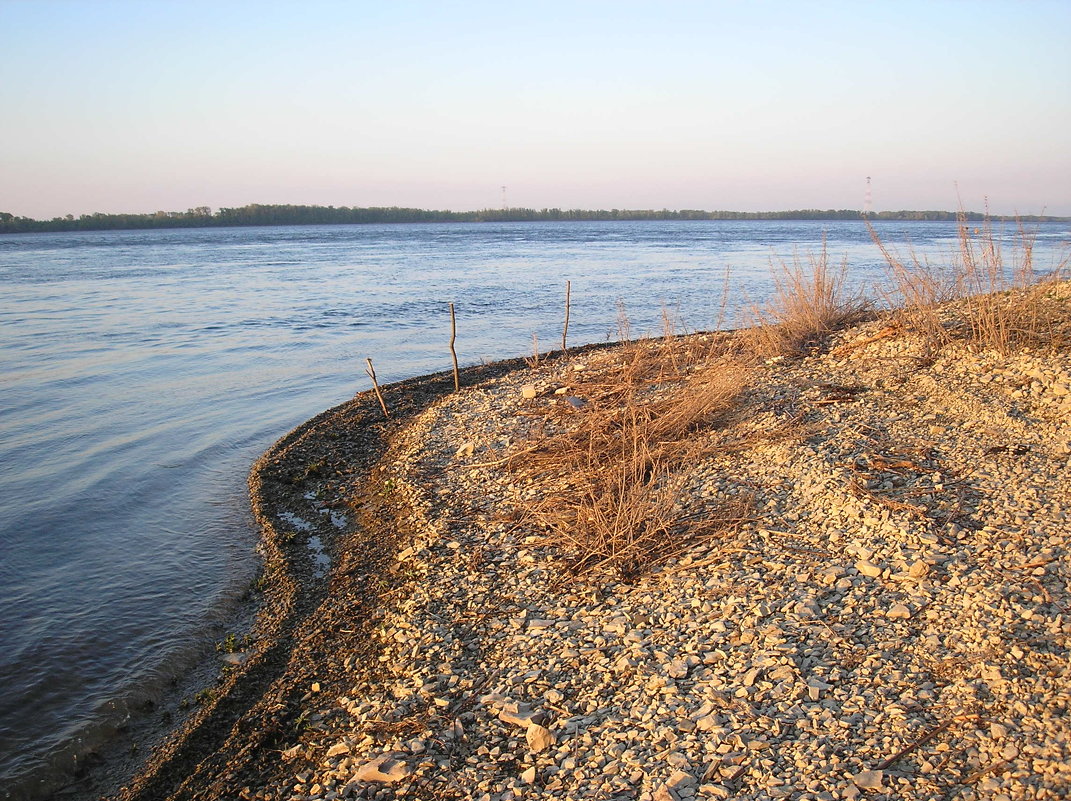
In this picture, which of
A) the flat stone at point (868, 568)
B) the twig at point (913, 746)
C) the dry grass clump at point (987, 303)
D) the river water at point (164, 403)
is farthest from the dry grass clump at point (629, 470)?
the river water at point (164, 403)

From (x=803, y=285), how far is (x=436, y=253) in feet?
134

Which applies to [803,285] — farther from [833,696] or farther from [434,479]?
[833,696]

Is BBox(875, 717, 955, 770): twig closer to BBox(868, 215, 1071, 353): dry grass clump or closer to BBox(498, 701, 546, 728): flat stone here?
BBox(498, 701, 546, 728): flat stone

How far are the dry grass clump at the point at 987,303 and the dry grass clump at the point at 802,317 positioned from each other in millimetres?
1038

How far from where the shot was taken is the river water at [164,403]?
6.21 m

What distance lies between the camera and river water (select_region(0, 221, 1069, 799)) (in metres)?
6.21

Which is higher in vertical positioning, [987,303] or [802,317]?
[987,303]

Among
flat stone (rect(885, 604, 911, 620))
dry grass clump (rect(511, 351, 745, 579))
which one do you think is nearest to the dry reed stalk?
dry grass clump (rect(511, 351, 745, 579))

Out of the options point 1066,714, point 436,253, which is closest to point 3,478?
point 1066,714

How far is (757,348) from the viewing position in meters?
10.9

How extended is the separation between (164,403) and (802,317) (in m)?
11.4

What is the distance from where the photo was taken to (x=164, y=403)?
1378cm

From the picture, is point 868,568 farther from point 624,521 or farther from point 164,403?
point 164,403

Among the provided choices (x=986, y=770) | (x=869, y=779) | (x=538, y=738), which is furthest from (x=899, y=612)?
(x=538, y=738)
